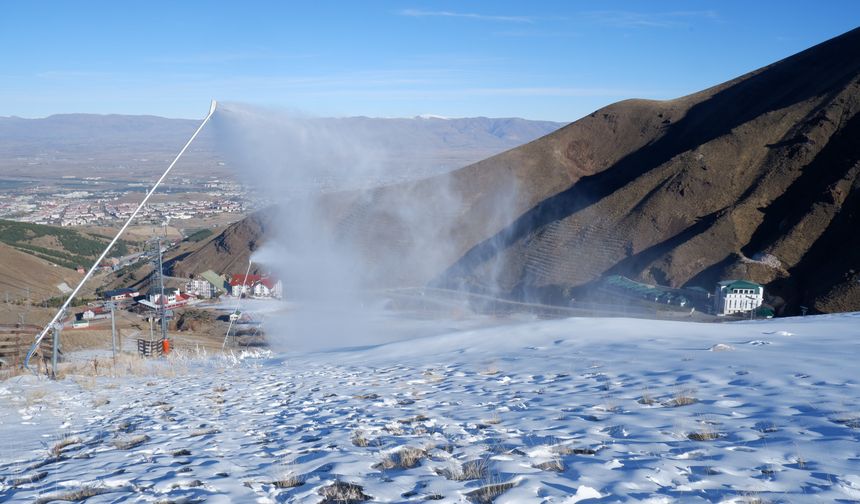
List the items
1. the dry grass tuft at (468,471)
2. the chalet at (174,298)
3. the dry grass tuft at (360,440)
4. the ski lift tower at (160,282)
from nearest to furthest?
the dry grass tuft at (468,471), the dry grass tuft at (360,440), the ski lift tower at (160,282), the chalet at (174,298)

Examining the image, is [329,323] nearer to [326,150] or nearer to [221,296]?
[326,150]

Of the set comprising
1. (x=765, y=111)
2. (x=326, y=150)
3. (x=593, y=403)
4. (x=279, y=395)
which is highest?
(x=765, y=111)

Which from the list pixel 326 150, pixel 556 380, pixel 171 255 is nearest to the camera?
pixel 556 380

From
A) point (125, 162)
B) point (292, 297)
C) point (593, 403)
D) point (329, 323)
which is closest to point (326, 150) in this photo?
point (329, 323)

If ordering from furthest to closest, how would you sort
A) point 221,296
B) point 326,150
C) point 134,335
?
point 221,296 < point 326,150 < point 134,335

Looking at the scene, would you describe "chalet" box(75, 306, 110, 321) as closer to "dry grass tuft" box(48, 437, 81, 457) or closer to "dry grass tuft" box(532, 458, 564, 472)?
Result: "dry grass tuft" box(48, 437, 81, 457)

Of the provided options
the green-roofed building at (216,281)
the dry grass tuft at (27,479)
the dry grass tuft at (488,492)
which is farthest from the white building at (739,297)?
the dry grass tuft at (27,479)

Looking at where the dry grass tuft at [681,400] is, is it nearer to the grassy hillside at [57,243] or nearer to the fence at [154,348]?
the fence at [154,348]
